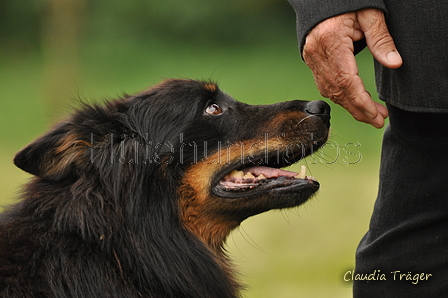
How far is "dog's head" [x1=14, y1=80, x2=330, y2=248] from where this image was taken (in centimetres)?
269

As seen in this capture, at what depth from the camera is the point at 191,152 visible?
2877 mm

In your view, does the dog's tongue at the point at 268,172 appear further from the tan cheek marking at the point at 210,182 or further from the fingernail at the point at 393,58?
the fingernail at the point at 393,58

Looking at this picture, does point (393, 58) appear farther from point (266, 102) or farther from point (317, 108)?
point (266, 102)

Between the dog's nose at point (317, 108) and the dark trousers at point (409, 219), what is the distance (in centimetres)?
39

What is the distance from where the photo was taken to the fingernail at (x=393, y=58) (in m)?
2.19

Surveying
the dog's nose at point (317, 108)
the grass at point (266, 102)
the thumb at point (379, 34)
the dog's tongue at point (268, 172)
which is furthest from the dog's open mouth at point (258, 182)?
the thumb at point (379, 34)

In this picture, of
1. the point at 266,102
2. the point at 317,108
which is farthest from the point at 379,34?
the point at 266,102

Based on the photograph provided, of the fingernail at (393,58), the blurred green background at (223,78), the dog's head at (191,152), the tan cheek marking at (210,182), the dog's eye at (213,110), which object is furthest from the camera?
the blurred green background at (223,78)

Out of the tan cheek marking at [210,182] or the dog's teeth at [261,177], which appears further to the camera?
the dog's teeth at [261,177]

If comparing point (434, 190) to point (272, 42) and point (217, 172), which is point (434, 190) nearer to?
point (217, 172)

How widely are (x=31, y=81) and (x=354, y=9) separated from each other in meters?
15.2

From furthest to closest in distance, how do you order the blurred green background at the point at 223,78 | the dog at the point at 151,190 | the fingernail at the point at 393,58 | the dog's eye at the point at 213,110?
the blurred green background at the point at 223,78
the dog's eye at the point at 213,110
the dog at the point at 151,190
the fingernail at the point at 393,58

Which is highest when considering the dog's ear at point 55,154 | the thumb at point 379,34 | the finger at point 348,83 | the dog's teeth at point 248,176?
the thumb at point 379,34

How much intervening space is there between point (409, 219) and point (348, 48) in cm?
112
